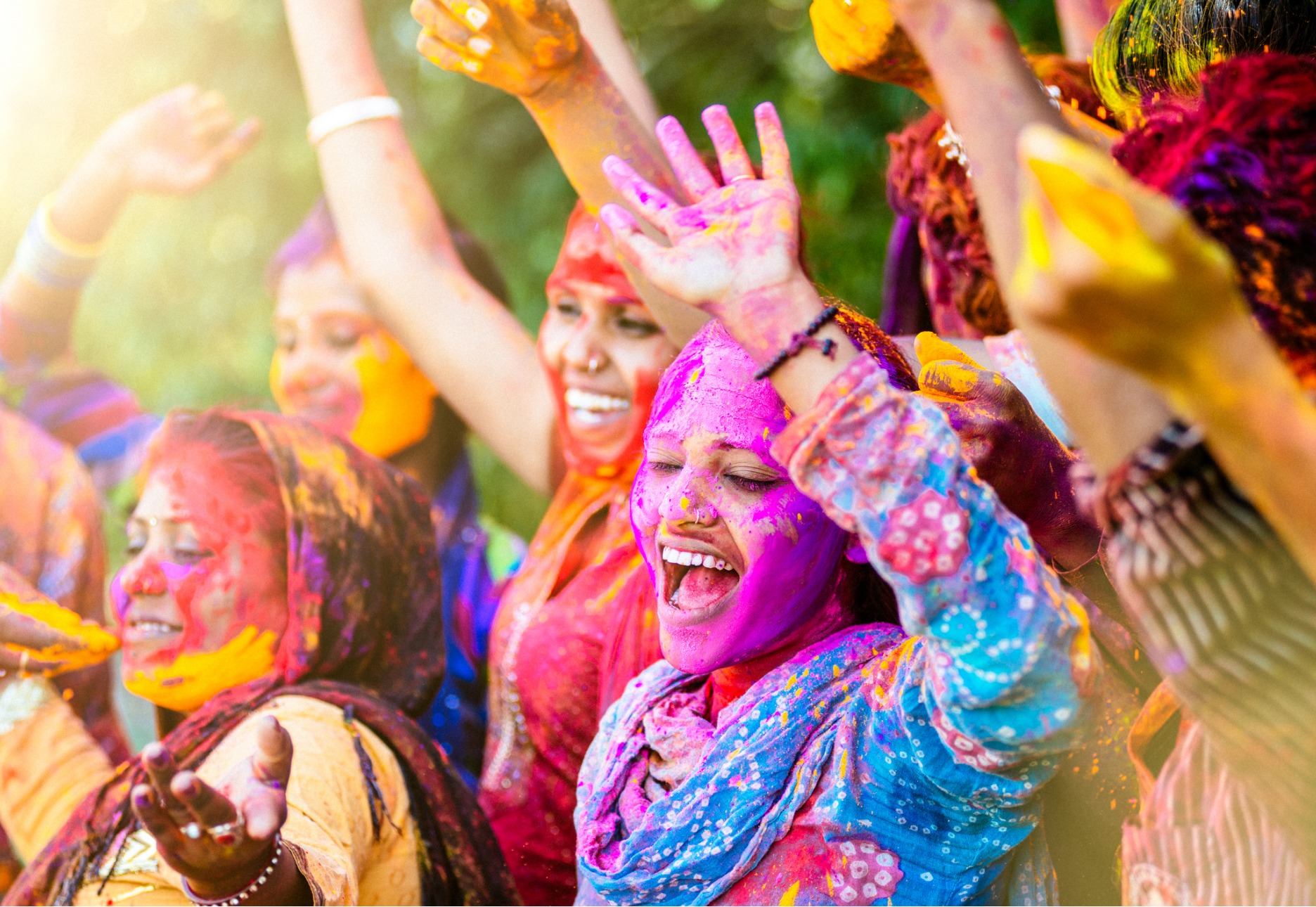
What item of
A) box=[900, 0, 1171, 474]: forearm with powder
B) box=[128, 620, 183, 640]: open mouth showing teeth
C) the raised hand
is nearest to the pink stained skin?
box=[128, 620, 183, 640]: open mouth showing teeth

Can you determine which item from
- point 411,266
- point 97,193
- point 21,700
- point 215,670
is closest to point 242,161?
point 97,193

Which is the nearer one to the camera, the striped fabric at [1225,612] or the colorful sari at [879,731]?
the striped fabric at [1225,612]

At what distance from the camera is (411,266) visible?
292 cm

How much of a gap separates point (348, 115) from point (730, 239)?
6.13 ft

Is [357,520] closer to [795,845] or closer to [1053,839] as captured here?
[795,845]

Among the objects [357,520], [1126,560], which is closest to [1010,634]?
[1126,560]

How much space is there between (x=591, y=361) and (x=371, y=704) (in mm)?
834

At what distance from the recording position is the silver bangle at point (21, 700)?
276cm

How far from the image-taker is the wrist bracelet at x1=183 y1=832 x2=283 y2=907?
1.62m

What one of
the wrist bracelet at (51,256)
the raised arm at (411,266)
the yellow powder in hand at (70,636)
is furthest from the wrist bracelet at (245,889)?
the wrist bracelet at (51,256)

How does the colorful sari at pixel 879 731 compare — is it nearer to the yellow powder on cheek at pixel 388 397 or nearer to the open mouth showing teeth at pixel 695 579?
the open mouth showing teeth at pixel 695 579

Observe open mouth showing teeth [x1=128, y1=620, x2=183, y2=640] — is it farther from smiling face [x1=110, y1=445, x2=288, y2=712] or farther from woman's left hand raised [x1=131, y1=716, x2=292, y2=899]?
woman's left hand raised [x1=131, y1=716, x2=292, y2=899]

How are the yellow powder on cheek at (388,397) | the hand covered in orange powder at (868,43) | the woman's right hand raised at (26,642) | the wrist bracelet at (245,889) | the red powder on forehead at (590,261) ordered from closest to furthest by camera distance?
the wrist bracelet at (245,889) < the hand covered in orange powder at (868,43) < the red powder on forehead at (590,261) < the woman's right hand raised at (26,642) < the yellow powder on cheek at (388,397)

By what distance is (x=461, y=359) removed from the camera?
2.84m
